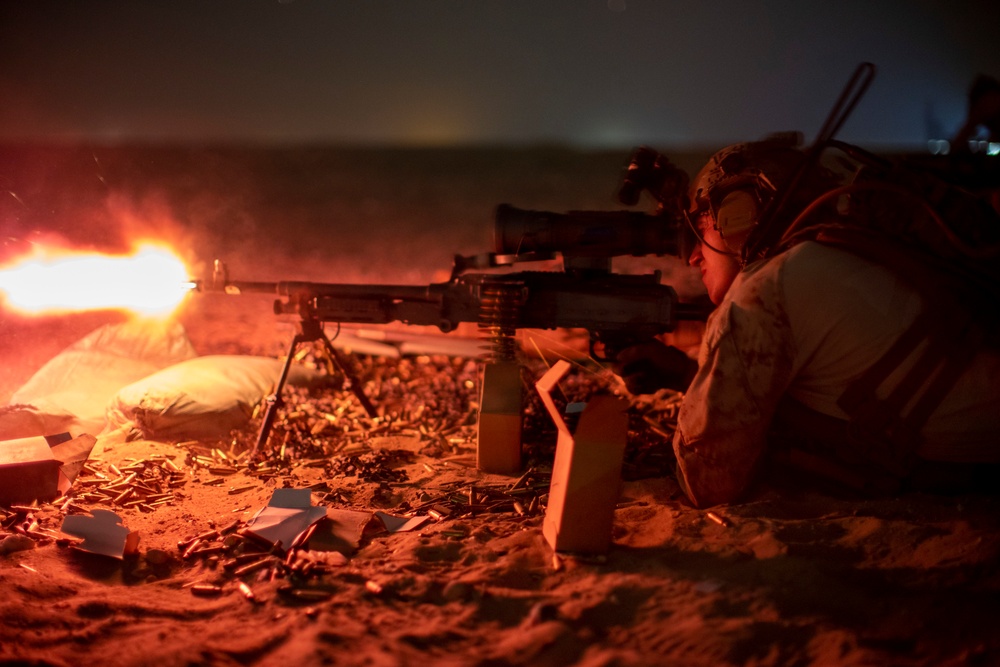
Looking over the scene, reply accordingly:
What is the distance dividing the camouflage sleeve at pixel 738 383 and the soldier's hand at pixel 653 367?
0.97 m

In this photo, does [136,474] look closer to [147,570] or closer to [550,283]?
[147,570]

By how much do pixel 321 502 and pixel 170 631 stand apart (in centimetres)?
138

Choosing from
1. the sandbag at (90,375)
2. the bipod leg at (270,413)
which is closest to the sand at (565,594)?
the bipod leg at (270,413)

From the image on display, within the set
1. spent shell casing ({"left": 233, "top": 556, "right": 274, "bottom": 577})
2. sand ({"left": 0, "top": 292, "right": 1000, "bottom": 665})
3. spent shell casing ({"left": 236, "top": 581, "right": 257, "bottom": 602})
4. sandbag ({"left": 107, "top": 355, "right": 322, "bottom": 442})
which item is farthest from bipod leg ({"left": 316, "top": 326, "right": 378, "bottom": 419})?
spent shell casing ({"left": 236, "top": 581, "right": 257, "bottom": 602})

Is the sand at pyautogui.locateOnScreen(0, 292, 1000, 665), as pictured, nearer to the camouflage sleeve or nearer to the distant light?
the camouflage sleeve

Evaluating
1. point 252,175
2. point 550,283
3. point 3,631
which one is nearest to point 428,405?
point 550,283

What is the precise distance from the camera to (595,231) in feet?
13.9

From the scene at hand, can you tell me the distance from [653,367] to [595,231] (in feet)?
3.20

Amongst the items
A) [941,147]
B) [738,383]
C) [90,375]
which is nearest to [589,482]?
[738,383]

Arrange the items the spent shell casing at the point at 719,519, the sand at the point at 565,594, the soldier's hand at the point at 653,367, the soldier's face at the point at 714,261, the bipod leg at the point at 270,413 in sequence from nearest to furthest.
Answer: the sand at the point at 565,594, the spent shell casing at the point at 719,519, the soldier's face at the point at 714,261, the soldier's hand at the point at 653,367, the bipod leg at the point at 270,413

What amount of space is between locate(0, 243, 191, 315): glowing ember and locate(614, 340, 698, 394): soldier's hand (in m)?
3.92

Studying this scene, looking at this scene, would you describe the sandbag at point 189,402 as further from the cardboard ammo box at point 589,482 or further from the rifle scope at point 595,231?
the cardboard ammo box at point 589,482

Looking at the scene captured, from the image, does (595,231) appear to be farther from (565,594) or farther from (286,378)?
(286,378)

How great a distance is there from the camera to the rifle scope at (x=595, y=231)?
4.23 meters
